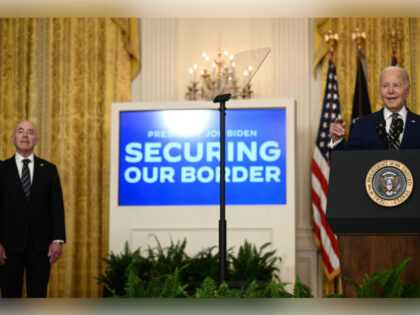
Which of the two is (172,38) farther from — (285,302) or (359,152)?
(285,302)

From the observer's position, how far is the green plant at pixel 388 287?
0.61 m

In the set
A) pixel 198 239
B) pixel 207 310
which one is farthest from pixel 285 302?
pixel 198 239

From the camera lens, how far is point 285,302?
34 cm

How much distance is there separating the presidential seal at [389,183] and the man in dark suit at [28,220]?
9.62 ft

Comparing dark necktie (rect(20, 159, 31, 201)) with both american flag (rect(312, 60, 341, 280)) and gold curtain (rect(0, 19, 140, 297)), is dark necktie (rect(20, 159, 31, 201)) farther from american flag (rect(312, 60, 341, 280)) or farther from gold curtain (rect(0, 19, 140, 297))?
american flag (rect(312, 60, 341, 280))

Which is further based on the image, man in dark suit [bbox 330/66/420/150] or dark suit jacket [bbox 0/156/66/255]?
dark suit jacket [bbox 0/156/66/255]

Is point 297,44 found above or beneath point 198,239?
above

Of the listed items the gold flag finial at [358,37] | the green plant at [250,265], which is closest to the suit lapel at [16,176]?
the green plant at [250,265]

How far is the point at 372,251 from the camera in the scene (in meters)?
2.27

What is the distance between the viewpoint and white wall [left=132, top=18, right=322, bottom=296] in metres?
6.80

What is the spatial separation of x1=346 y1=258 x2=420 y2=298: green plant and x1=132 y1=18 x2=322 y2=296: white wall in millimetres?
6125

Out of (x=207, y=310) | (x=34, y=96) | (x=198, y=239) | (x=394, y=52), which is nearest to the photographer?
(x=207, y=310)

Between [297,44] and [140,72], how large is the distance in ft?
6.13

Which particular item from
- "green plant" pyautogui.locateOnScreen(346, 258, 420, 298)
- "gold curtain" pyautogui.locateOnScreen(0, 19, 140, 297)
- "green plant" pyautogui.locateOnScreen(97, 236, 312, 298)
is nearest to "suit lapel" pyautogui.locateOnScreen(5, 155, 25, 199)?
"green plant" pyautogui.locateOnScreen(97, 236, 312, 298)
